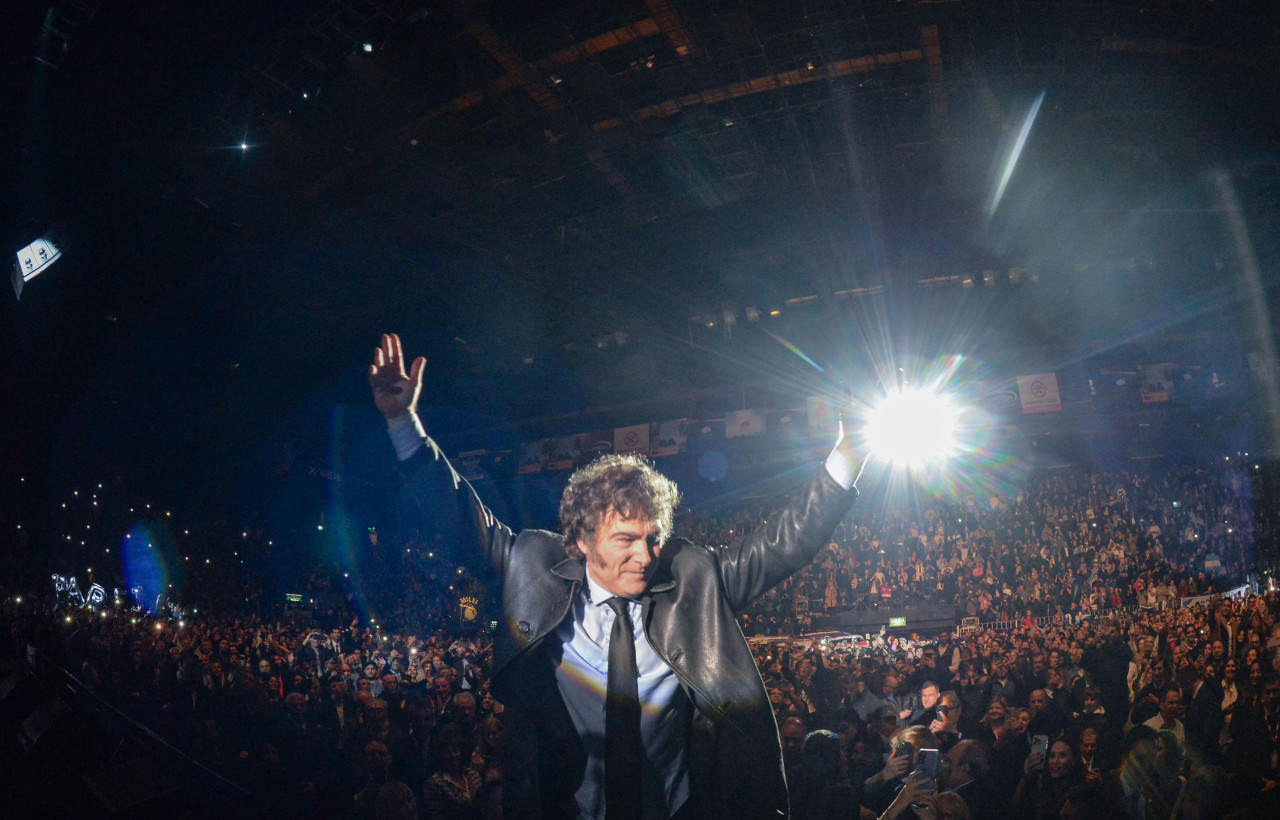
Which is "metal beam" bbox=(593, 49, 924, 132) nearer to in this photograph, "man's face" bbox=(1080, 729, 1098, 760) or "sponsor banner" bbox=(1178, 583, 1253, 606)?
"man's face" bbox=(1080, 729, 1098, 760)

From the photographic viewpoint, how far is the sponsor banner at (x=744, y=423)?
1491cm

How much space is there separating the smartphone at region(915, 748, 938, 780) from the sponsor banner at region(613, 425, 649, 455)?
447 inches

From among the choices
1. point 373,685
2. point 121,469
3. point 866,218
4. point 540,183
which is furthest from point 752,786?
point 121,469

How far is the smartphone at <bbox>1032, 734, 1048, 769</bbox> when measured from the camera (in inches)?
166

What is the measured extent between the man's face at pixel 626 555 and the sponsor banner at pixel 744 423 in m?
13.3

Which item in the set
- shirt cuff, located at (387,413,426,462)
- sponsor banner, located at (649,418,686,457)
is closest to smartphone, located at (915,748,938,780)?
shirt cuff, located at (387,413,426,462)

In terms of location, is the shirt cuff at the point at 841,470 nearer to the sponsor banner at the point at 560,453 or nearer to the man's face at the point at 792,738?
the man's face at the point at 792,738

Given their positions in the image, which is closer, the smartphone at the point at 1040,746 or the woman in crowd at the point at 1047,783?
the woman in crowd at the point at 1047,783

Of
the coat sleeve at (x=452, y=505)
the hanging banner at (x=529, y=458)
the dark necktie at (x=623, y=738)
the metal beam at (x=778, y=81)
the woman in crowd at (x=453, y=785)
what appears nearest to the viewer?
the dark necktie at (x=623, y=738)

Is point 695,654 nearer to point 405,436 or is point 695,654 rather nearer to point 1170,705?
point 405,436

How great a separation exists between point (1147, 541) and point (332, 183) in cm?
1327

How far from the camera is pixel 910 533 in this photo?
12.7m

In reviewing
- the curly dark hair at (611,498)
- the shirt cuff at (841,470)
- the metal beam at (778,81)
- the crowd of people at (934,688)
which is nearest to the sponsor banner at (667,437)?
the crowd of people at (934,688)

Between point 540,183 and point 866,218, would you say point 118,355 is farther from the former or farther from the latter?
point 866,218
